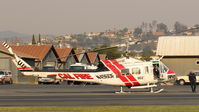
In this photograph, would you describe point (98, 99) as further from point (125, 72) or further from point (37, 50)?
point (37, 50)

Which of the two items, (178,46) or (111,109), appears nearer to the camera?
(111,109)

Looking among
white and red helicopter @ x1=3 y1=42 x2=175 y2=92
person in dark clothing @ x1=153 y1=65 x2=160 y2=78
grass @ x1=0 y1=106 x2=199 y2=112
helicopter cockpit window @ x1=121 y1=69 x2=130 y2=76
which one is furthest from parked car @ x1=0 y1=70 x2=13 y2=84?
grass @ x1=0 y1=106 x2=199 y2=112

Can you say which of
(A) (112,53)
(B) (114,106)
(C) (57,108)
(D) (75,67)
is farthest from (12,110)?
(A) (112,53)

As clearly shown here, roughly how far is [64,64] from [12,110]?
76.4 m

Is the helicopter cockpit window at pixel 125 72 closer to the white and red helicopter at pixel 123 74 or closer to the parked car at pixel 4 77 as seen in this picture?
Result: the white and red helicopter at pixel 123 74

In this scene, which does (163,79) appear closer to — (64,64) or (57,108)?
(57,108)

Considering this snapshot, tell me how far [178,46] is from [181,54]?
70.6 inches

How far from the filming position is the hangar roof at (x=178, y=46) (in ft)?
253

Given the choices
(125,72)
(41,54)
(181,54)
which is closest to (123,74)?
(125,72)

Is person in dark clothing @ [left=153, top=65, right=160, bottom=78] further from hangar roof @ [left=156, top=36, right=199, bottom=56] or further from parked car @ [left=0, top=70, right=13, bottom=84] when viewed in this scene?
hangar roof @ [left=156, top=36, right=199, bottom=56]

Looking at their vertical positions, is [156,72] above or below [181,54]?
below

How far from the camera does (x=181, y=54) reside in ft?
252

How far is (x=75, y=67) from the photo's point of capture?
71500mm

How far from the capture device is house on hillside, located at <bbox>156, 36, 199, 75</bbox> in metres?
75.9
